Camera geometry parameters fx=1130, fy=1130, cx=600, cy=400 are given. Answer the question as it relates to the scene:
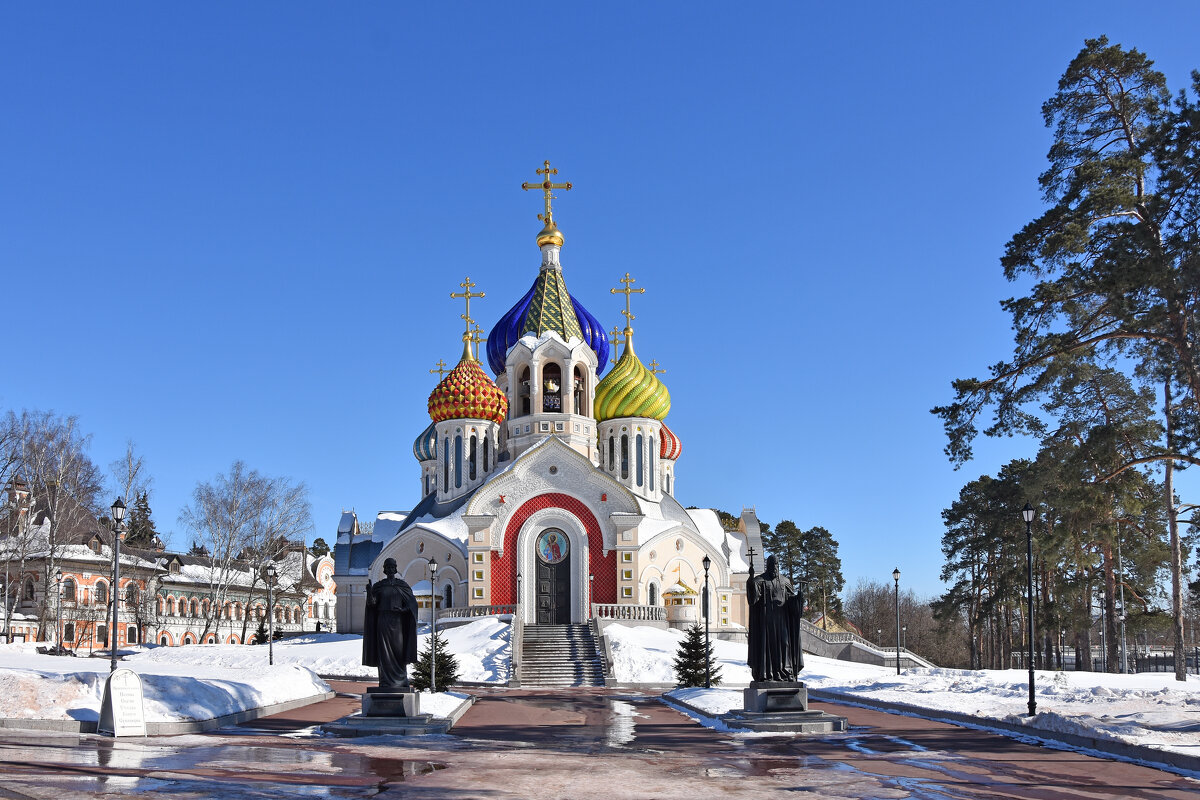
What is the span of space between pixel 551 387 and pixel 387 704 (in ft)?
101

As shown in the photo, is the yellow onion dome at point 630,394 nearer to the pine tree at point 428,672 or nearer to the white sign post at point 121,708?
the pine tree at point 428,672

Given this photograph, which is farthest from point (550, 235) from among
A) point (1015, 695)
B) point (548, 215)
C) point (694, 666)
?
point (1015, 695)

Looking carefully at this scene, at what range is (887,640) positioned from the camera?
279 ft

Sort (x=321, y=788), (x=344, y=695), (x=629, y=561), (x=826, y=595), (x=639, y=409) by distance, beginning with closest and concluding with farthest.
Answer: (x=321, y=788) → (x=344, y=695) → (x=629, y=561) → (x=639, y=409) → (x=826, y=595)

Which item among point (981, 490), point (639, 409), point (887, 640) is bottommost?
point (887, 640)

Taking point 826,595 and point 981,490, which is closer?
point 981,490

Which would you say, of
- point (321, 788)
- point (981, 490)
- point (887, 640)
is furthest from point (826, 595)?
point (321, 788)

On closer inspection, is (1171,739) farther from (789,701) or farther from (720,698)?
(720,698)

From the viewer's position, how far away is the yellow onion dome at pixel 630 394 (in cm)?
4612

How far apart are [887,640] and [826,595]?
47.2ft

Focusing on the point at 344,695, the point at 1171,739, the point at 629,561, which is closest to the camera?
the point at 1171,739

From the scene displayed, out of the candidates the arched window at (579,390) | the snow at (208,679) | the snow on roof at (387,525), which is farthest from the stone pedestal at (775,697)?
the snow on roof at (387,525)

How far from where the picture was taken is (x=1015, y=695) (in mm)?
21672

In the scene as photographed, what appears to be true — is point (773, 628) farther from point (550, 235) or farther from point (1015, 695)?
point (550, 235)
